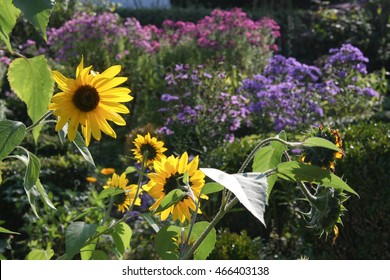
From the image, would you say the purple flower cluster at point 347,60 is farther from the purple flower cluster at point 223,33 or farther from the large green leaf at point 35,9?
the large green leaf at point 35,9

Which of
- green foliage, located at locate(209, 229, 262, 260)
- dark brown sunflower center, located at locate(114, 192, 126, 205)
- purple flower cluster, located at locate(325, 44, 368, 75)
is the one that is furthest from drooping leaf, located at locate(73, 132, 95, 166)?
purple flower cluster, located at locate(325, 44, 368, 75)

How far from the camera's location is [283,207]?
178 inches

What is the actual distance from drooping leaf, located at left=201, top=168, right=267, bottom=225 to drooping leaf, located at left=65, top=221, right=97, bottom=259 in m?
0.38

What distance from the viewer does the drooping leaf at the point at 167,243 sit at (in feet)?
4.18

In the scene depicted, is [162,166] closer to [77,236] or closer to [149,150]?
[77,236]

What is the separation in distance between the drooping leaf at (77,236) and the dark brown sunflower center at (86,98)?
8.3 inches

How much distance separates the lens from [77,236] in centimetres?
129

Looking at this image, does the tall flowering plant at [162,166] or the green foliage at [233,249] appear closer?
the tall flowering plant at [162,166]

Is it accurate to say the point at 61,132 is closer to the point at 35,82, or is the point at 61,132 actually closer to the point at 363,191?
the point at 35,82

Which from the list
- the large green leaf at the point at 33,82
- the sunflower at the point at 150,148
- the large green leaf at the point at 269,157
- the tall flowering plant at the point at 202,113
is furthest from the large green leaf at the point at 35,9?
the tall flowering plant at the point at 202,113

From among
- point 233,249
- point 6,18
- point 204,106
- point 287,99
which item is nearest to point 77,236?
point 6,18

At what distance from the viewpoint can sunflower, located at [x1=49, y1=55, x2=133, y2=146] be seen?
4.09 feet

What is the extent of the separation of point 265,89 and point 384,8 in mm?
5973

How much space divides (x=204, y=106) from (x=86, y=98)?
169 inches
